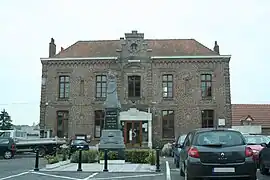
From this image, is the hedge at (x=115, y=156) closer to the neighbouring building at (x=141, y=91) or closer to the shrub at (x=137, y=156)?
the shrub at (x=137, y=156)

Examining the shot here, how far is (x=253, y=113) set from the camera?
4494cm

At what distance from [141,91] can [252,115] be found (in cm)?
1784

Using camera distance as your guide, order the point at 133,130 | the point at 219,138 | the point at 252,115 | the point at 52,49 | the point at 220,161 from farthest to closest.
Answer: the point at 252,115
the point at 52,49
the point at 133,130
the point at 219,138
the point at 220,161

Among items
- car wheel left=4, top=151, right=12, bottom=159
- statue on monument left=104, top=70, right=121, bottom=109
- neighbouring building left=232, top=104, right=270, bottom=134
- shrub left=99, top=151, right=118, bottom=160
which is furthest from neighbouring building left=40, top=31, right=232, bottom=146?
shrub left=99, top=151, right=118, bottom=160

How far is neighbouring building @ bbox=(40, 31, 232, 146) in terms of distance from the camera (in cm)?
3256

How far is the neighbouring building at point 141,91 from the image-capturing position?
32.6 metres

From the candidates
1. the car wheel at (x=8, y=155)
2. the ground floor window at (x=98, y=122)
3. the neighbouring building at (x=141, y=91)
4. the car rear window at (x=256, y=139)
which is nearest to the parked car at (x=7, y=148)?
Result: the car wheel at (x=8, y=155)

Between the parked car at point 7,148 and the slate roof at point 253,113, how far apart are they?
2704 centimetres

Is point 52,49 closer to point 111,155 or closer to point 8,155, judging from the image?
point 8,155

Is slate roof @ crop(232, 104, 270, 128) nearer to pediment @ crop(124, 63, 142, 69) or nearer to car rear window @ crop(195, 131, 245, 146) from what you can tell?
pediment @ crop(124, 63, 142, 69)

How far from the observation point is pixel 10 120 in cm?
6406

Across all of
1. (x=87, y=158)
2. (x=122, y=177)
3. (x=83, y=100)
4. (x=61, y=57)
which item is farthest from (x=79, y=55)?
(x=122, y=177)

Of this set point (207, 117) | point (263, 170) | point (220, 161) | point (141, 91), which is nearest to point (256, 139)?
point (263, 170)

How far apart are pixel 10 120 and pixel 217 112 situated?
42.7m
